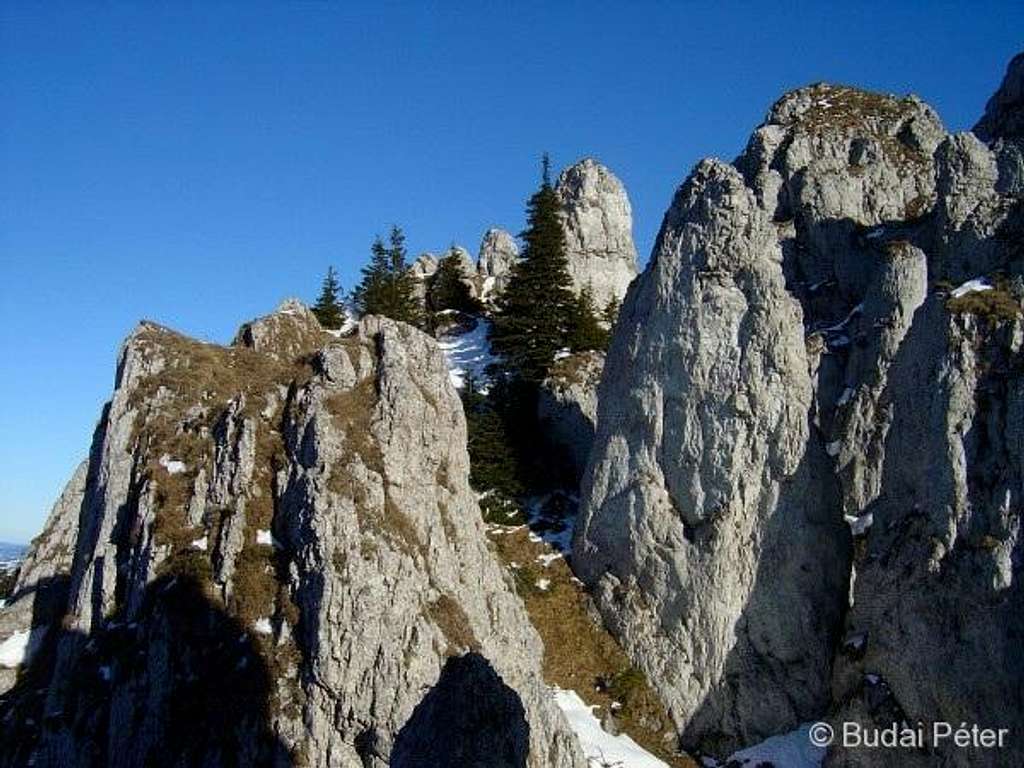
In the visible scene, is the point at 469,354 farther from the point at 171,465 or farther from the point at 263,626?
the point at 263,626

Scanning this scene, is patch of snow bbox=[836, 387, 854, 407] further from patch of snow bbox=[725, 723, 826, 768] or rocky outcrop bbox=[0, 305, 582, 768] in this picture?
rocky outcrop bbox=[0, 305, 582, 768]

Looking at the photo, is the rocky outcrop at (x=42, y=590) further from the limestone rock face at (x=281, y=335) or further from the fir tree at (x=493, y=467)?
the fir tree at (x=493, y=467)

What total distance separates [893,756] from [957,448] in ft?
37.4

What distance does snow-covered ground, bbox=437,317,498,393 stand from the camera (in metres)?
63.0

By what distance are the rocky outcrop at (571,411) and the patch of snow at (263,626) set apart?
23209 millimetres

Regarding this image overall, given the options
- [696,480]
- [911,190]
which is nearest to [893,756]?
[696,480]

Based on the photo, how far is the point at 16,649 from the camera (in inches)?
1598

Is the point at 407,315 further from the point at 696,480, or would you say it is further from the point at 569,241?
the point at 696,480

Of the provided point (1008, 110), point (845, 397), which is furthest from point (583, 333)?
point (1008, 110)

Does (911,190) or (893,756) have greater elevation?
(911,190)

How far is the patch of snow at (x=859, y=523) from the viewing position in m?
43.8

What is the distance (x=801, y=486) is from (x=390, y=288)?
40.5 meters

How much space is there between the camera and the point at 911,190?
6569cm

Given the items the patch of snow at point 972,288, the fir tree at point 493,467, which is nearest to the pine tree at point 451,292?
the fir tree at point 493,467
